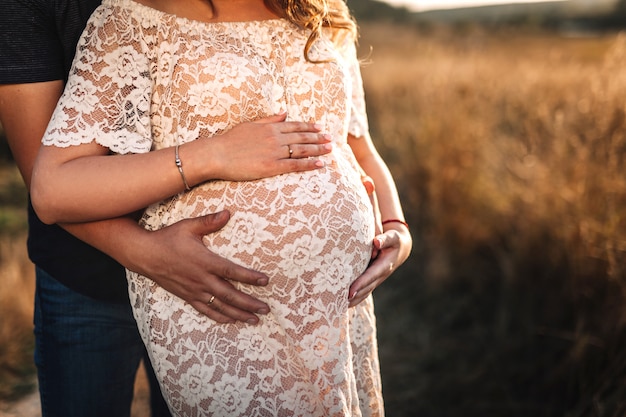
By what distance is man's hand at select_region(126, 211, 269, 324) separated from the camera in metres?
1.47

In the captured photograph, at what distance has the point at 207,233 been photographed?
1494mm

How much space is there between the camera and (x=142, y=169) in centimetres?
143

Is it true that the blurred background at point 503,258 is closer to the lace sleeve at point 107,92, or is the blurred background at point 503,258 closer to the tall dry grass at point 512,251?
the tall dry grass at point 512,251

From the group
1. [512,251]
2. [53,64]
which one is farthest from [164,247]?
[512,251]

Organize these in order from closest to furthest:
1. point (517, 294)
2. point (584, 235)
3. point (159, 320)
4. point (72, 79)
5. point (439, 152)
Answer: point (72, 79) → point (159, 320) → point (584, 235) → point (517, 294) → point (439, 152)

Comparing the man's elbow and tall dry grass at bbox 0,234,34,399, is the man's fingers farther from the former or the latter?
tall dry grass at bbox 0,234,34,399

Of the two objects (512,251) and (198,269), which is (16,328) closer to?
(198,269)

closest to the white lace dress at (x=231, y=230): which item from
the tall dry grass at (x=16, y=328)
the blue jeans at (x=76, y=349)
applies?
Answer: the blue jeans at (x=76, y=349)

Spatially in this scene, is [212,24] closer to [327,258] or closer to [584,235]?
[327,258]

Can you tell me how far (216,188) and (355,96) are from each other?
29.2 inches

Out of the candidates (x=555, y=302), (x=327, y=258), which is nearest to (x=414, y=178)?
(x=555, y=302)

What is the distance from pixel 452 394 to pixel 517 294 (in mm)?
851

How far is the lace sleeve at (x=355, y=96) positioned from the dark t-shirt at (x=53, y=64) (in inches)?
34.0

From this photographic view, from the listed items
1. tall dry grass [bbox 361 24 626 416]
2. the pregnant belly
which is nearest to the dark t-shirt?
the pregnant belly
